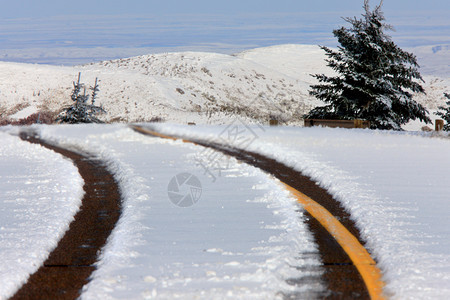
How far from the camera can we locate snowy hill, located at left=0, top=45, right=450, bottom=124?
48.4m

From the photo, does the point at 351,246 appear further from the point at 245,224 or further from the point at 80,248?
the point at 80,248

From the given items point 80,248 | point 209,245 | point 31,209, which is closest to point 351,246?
point 209,245

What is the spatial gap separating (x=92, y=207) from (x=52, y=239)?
6.27ft

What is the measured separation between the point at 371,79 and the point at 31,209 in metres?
23.0

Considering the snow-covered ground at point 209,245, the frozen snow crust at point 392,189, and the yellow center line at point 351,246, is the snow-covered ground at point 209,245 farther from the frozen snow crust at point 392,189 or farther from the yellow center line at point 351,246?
the frozen snow crust at point 392,189

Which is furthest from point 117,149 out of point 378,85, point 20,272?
point 378,85

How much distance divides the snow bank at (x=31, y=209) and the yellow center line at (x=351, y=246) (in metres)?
3.23

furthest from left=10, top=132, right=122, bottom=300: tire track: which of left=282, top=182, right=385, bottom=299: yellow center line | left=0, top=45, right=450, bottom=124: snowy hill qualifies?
left=0, top=45, right=450, bottom=124: snowy hill

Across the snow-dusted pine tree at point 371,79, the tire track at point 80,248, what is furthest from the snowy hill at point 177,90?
the tire track at point 80,248

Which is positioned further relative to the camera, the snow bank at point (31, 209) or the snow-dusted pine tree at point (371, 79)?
the snow-dusted pine tree at point (371, 79)

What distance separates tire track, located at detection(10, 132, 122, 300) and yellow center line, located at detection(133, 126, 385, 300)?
8.55 feet

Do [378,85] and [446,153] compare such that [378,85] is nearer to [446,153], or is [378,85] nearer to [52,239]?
[446,153]

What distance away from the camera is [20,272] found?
197 inches

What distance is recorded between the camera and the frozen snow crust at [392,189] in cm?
490
